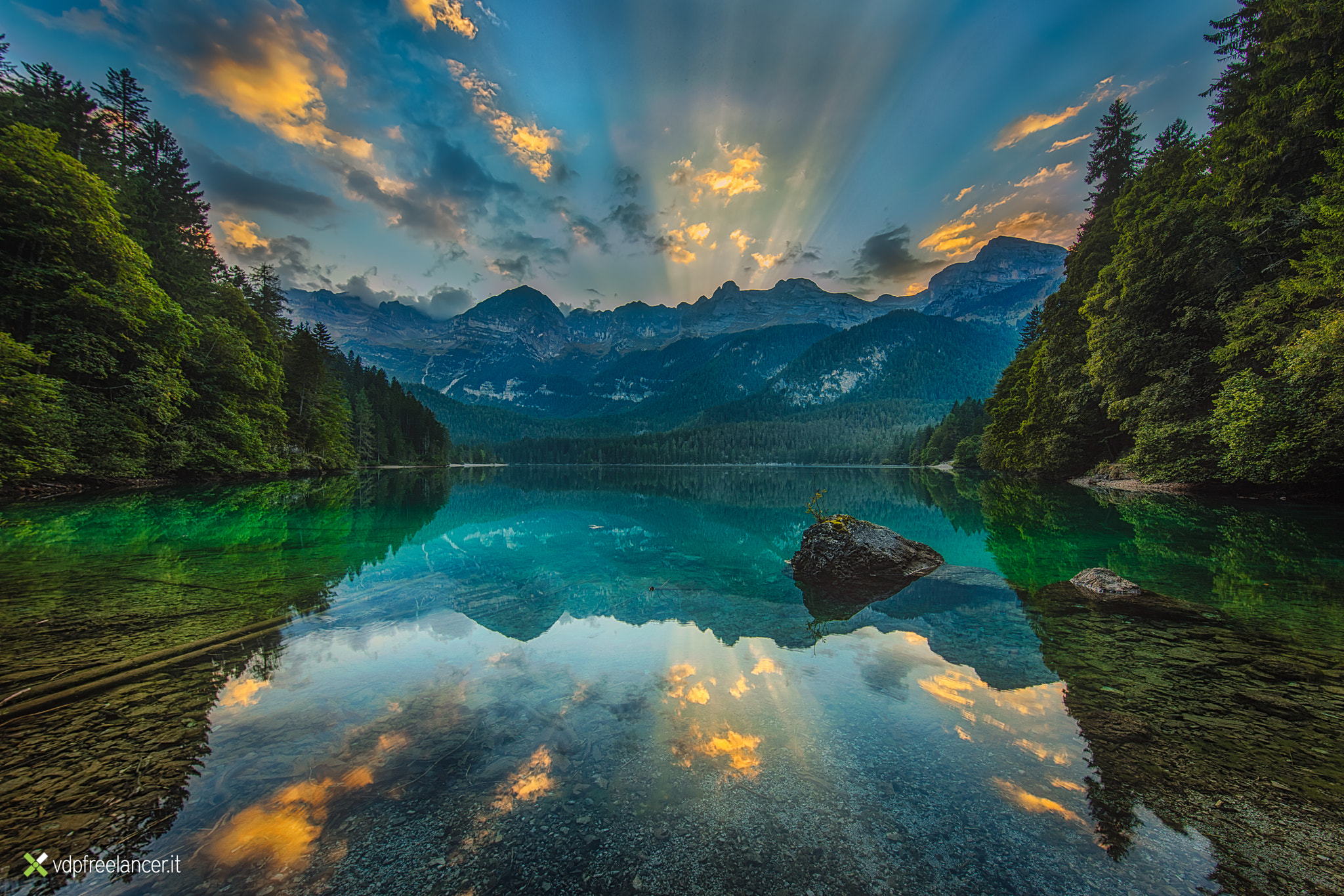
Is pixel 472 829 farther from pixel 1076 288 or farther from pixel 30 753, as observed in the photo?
pixel 1076 288

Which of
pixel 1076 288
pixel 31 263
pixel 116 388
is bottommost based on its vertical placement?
pixel 116 388

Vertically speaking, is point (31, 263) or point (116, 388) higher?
point (31, 263)

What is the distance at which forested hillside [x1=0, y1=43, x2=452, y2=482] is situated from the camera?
20.9 meters

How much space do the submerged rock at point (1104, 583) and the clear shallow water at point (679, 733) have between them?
799 mm

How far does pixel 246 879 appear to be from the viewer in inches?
125

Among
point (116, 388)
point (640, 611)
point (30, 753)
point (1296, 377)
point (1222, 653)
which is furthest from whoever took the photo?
point (116, 388)

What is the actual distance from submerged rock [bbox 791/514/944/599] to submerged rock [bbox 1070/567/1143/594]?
10.9 feet

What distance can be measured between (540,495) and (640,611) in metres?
36.7

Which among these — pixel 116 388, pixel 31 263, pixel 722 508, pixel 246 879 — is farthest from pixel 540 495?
pixel 246 879

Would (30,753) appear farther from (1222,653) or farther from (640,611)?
(1222,653)

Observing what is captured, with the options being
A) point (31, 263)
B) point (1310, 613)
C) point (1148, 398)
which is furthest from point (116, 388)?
point (1148, 398)

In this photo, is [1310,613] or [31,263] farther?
[31,263]

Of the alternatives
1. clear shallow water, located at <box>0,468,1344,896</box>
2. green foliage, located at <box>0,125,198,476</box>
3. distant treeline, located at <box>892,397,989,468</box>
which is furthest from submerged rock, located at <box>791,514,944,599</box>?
distant treeline, located at <box>892,397,989,468</box>

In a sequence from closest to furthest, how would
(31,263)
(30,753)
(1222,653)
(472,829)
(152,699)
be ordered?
1. (472,829)
2. (30,753)
3. (152,699)
4. (1222,653)
5. (31,263)
